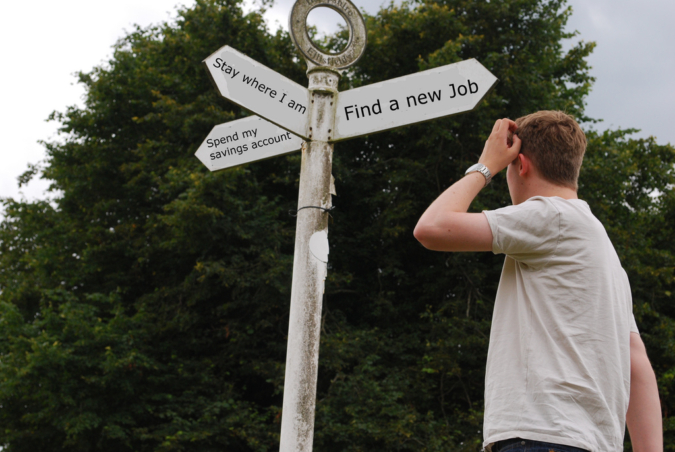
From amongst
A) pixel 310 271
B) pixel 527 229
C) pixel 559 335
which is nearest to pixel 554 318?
pixel 559 335

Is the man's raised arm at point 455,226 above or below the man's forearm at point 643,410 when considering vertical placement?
above

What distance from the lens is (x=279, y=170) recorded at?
11.6 metres

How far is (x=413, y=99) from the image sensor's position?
7.20ft

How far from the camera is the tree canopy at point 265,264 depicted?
9.23 meters

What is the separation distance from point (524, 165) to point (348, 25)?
3.85 ft

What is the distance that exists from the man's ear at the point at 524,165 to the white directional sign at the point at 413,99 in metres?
0.80

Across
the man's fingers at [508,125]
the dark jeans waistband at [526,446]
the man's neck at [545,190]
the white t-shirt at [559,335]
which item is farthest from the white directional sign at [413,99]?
the dark jeans waistband at [526,446]

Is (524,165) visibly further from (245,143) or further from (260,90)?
(245,143)

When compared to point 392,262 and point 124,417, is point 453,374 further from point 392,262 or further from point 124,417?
point 124,417

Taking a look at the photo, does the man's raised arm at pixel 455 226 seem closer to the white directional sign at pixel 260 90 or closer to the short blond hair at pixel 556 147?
the short blond hair at pixel 556 147

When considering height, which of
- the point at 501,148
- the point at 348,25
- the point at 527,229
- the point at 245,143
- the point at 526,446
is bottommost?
the point at 526,446

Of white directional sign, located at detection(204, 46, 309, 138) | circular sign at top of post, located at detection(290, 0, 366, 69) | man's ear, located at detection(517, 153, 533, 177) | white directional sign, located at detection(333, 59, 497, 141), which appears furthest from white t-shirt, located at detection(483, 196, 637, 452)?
circular sign at top of post, located at detection(290, 0, 366, 69)

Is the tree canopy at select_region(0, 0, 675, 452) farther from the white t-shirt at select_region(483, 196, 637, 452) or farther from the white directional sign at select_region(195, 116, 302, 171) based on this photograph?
the white t-shirt at select_region(483, 196, 637, 452)

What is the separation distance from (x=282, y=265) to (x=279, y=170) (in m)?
2.65
